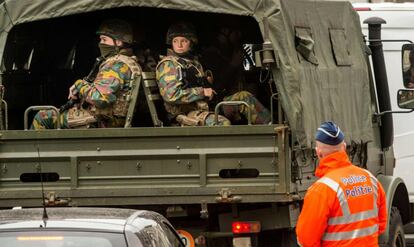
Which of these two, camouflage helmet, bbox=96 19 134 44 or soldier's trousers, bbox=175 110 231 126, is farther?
camouflage helmet, bbox=96 19 134 44

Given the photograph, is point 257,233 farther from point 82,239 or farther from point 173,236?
point 82,239

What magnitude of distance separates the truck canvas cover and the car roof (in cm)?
262

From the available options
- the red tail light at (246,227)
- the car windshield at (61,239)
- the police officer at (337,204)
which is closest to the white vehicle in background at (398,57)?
the red tail light at (246,227)

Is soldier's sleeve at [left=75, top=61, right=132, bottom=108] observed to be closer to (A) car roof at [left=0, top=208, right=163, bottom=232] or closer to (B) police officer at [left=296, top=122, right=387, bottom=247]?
(B) police officer at [left=296, top=122, right=387, bottom=247]

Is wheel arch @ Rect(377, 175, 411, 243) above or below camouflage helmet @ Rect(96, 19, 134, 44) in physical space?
below

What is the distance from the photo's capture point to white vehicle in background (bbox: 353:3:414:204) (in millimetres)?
13922

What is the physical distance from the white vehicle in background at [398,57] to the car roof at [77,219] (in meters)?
7.49

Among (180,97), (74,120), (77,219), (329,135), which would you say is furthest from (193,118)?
(77,219)

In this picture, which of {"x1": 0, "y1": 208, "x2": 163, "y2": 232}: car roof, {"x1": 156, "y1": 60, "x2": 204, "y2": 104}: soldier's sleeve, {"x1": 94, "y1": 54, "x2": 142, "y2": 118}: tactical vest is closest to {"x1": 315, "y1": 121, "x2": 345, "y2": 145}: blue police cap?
{"x1": 0, "y1": 208, "x2": 163, "y2": 232}: car roof

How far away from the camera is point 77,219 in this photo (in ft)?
21.1

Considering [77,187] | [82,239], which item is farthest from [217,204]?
[82,239]

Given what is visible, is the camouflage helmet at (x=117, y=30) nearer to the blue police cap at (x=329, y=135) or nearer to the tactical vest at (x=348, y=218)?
the blue police cap at (x=329, y=135)

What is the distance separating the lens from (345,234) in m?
7.36

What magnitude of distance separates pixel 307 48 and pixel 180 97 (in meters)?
1.16
